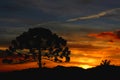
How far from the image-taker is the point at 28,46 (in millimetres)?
82000

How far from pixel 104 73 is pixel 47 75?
45.4ft

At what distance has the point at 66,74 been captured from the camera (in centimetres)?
9000

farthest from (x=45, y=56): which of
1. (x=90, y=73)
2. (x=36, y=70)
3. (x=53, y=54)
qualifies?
(x=90, y=73)

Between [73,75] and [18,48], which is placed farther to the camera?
[73,75]

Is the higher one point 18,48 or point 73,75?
point 18,48

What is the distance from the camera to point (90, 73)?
9100cm

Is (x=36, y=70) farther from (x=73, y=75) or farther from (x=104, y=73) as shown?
(x=104, y=73)

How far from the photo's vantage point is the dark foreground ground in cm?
8712

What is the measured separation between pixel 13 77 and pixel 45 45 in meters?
13.8

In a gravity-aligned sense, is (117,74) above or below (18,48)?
below

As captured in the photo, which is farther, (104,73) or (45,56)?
(104,73)

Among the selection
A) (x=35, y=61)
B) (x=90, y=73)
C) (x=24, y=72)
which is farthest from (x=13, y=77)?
(x=90, y=73)

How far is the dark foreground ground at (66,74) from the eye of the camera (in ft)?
286

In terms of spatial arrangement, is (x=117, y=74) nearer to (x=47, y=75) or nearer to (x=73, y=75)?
(x=73, y=75)
